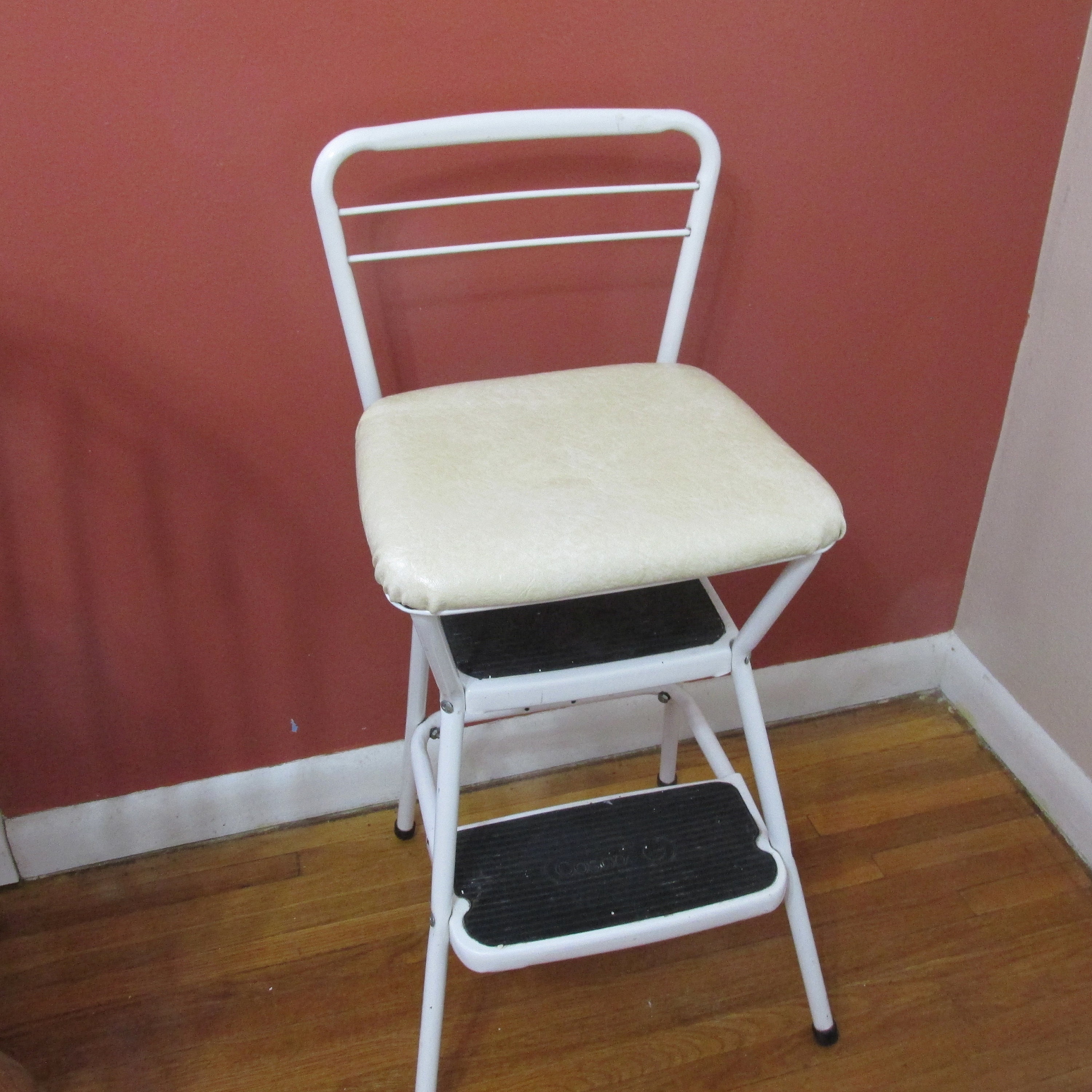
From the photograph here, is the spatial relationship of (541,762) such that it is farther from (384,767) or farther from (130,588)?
(130,588)

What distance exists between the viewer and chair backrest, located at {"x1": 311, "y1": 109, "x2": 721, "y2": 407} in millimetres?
902

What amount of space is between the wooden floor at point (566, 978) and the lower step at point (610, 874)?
0.25 m

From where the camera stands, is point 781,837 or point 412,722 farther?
point 412,722

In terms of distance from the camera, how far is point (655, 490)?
84 cm

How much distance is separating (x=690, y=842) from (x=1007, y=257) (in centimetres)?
78

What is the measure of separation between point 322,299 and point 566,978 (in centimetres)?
80

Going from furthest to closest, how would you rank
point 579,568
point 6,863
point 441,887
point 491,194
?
point 6,863 < point 491,194 < point 441,887 < point 579,568

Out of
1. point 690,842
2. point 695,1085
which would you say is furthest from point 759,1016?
point 690,842

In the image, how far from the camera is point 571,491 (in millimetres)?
837

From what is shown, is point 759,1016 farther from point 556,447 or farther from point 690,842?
point 556,447

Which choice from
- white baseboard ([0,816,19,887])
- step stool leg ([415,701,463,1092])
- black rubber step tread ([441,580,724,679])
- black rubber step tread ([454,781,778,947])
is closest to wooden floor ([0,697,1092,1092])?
white baseboard ([0,816,19,887])

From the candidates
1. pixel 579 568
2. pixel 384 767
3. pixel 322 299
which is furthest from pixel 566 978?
pixel 322 299

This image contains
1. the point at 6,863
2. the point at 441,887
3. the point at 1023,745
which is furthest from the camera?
the point at 1023,745

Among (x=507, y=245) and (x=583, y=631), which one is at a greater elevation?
(x=507, y=245)
